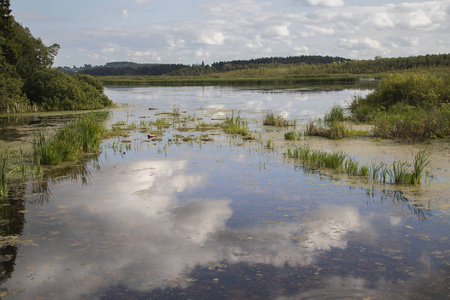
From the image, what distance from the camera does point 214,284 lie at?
434 cm

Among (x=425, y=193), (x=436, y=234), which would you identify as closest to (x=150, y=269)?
(x=436, y=234)

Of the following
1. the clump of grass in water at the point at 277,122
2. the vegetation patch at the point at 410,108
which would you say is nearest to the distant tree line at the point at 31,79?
the clump of grass in water at the point at 277,122

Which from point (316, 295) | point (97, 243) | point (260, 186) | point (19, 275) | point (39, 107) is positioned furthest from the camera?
point (39, 107)

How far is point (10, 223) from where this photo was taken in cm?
630

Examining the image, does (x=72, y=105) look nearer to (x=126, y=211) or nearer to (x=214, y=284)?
(x=126, y=211)

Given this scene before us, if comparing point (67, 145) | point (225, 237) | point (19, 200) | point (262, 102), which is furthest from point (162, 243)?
point (262, 102)

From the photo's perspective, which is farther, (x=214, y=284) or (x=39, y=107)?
(x=39, y=107)

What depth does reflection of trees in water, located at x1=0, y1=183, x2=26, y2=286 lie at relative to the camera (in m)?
4.89

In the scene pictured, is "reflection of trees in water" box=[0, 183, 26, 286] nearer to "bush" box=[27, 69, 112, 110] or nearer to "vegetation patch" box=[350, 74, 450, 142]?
"vegetation patch" box=[350, 74, 450, 142]

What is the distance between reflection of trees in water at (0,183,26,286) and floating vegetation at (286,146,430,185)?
260 inches

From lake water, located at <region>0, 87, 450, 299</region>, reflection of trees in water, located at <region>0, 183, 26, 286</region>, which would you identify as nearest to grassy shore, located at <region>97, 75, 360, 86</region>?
lake water, located at <region>0, 87, 450, 299</region>

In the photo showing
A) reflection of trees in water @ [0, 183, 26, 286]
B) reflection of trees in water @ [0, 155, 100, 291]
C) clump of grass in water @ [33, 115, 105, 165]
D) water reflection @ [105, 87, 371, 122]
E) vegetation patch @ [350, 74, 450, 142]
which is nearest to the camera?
reflection of trees in water @ [0, 183, 26, 286]

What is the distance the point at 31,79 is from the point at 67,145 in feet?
55.6

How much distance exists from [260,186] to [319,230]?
2.49m
